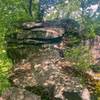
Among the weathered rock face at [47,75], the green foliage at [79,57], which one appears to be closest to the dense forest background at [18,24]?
the green foliage at [79,57]

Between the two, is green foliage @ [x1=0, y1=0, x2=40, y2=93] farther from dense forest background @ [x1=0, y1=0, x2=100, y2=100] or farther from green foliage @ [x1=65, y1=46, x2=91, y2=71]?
green foliage @ [x1=65, y1=46, x2=91, y2=71]

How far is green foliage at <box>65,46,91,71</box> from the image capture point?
1559 cm

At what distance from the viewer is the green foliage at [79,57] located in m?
15.6

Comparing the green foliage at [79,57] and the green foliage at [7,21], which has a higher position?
the green foliage at [7,21]

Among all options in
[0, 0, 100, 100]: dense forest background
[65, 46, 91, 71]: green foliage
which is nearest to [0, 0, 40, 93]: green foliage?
[0, 0, 100, 100]: dense forest background

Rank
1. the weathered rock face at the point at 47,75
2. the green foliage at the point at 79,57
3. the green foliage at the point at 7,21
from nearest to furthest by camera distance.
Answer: the weathered rock face at the point at 47,75
the green foliage at the point at 7,21
the green foliage at the point at 79,57

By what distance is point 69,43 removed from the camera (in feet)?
61.7

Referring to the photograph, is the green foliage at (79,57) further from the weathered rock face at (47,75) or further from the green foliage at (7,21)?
the green foliage at (7,21)

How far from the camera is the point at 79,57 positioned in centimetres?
1680

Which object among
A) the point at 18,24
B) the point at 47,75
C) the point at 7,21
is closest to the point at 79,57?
the point at 47,75

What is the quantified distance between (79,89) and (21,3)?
1320 cm

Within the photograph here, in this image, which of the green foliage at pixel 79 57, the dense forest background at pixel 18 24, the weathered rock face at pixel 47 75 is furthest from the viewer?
the green foliage at pixel 79 57

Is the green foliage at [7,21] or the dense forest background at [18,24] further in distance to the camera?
the dense forest background at [18,24]

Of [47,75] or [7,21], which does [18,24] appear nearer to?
[7,21]
